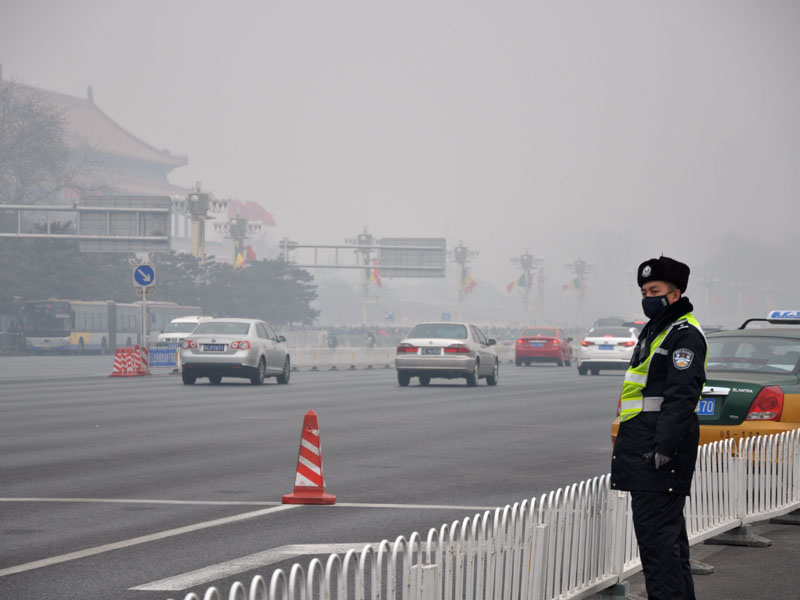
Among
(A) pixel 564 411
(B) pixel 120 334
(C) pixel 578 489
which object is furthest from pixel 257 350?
(B) pixel 120 334

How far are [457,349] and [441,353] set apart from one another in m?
0.40

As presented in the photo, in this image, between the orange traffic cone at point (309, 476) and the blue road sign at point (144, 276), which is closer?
the orange traffic cone at point (309, 476)

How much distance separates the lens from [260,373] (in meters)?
31.6

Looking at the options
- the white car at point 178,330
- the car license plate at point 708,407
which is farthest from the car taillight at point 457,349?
the car license plate at point 708,407

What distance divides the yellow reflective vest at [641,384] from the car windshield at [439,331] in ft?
84.0

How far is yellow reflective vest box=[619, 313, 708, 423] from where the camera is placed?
6.16m

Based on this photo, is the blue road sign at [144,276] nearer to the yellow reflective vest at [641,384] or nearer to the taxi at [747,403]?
the taxi at [747,403]

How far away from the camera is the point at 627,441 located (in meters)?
6.26

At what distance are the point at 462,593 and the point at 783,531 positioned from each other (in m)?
5.08

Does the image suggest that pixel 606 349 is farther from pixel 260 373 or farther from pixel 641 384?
pixel 641 384

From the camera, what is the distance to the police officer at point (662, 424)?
19.9 ft

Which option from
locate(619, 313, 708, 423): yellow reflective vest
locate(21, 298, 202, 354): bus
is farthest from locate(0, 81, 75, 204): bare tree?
locate(619, 313, 708, 423): yellow reflective vest

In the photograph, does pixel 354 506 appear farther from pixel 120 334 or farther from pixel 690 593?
pixel 120 334

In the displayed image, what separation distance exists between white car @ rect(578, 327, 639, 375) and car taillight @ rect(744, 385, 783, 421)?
29267mm
